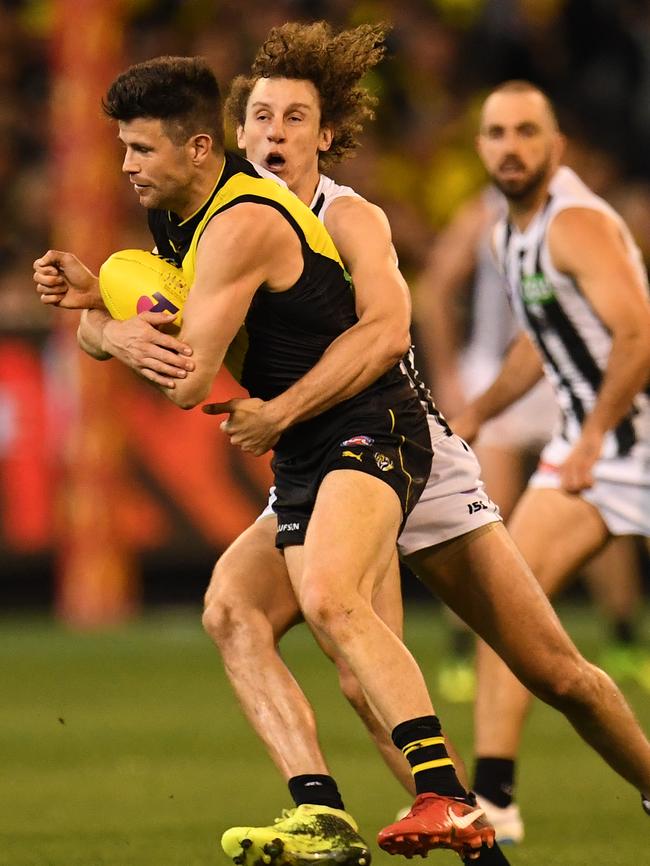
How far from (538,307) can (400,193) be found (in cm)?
766

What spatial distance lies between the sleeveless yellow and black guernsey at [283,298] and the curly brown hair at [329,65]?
0.55 metres

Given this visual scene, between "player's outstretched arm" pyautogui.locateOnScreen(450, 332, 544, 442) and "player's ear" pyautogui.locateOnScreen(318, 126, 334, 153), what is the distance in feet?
4.27

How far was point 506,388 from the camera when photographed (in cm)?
712

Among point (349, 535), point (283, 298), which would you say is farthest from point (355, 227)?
point (349, 535)

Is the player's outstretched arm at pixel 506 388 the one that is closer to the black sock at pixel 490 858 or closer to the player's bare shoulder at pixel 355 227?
the player's bare shoulder at pixel 355 227

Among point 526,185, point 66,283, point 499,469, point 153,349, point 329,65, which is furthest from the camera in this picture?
point 499,469

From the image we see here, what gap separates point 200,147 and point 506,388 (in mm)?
2241

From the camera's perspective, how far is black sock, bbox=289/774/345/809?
5133mm

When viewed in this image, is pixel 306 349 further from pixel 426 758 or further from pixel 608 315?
pixel 608 315

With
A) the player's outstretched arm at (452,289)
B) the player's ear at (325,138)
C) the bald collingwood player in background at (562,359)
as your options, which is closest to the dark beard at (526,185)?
the bald collingwood player in background at (562,359)

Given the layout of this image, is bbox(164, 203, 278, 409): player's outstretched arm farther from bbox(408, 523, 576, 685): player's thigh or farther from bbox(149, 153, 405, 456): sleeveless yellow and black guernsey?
bbox(408, 523, 576, 685): player's thigh

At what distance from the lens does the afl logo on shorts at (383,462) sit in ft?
17.0

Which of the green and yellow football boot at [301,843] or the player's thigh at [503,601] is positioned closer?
the green and yellow football boot at [301,843]

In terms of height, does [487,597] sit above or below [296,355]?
below
